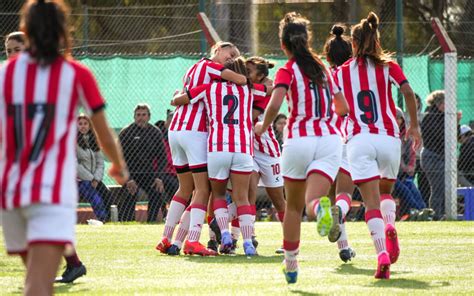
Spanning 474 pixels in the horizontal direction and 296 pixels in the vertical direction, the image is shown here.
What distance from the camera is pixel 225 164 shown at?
10.5 m

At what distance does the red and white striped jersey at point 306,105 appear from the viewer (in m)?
7.84

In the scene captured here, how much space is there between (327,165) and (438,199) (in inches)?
381

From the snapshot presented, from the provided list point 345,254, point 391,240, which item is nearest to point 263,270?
point 345,254

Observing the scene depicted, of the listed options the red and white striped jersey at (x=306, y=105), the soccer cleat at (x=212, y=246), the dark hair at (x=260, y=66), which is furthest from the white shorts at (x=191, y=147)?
the red and white striped jersey at (x=306, y=105)

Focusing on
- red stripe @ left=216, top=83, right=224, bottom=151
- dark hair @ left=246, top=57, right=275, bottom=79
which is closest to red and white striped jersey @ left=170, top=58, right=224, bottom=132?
red stripe @ left=216, top=83, right=224, bottom=151

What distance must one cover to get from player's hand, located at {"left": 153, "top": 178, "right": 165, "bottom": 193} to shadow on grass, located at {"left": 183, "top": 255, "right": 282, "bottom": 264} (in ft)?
19.9

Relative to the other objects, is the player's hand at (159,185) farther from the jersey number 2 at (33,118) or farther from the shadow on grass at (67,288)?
the jersey number 2 at (33,118)

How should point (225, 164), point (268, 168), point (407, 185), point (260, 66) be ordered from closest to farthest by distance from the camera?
point (225, 164) → point (260, 66) → point (268, 168) → point (407, 185)

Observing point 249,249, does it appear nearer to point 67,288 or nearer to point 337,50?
point 337,50

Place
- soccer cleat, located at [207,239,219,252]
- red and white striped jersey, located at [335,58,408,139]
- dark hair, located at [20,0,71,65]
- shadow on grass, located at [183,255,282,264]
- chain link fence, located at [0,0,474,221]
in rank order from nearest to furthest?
dark hair, located at [20,0,71,65], red and white striped jersey, located at [335,58,408,139], shadow on grass, located at [183,255,282,264], soccer cleat, located at [207,239,219,252], chain link fence, located at [0,0,474,221]

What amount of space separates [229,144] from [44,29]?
5.42 metres

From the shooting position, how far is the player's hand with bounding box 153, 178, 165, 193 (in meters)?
16.6

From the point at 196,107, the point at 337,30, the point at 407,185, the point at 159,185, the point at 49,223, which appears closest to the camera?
the point at 49,223

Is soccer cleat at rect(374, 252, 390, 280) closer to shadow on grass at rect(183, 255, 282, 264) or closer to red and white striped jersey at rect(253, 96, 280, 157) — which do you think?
shadow on grass at rect(183, 255, 282, 264)
